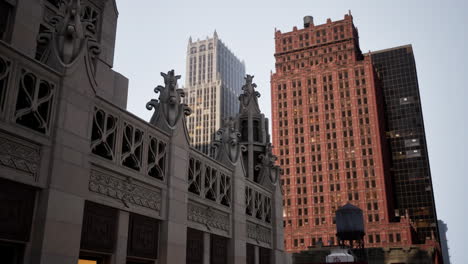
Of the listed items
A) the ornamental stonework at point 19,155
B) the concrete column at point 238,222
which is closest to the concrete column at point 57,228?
the ornamental stonework at point 19,155

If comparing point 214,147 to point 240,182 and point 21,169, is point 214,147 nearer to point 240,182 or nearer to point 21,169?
point 240,182

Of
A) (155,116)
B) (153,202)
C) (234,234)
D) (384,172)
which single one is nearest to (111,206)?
(153,202)

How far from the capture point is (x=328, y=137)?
495 ft

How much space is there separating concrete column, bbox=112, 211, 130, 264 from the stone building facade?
44 millimetres

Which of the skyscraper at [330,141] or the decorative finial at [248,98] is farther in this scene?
the skyscraper at [330,141]

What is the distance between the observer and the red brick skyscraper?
142000 mm

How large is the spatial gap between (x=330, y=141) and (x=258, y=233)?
118418 millimetres

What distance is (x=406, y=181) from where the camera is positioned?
16862 centimetres

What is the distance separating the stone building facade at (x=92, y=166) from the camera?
17453 millimetres

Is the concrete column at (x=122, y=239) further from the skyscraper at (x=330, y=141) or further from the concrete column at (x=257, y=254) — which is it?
the skyscraper at (x=330, y=141)

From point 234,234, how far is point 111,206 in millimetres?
11678

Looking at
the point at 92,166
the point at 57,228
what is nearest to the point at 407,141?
the point at 92,166

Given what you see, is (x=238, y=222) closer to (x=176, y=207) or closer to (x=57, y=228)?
(x=176, y=207)

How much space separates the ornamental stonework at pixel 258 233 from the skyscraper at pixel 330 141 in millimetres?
101841
